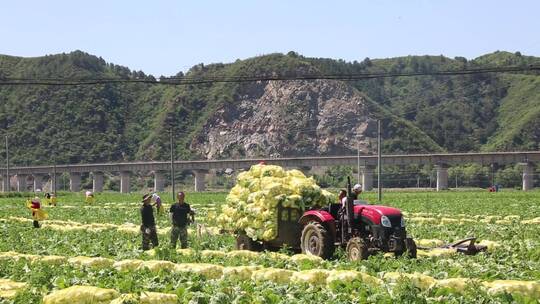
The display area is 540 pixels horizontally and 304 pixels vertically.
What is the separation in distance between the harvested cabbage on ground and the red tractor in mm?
260

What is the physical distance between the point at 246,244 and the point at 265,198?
150 cm

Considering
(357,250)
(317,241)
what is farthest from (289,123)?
(357,250)

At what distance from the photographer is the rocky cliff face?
18362 centimetres

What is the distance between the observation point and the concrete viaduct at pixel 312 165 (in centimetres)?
12338

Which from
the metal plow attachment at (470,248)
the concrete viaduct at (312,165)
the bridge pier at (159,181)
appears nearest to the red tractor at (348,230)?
the metal plow attachment at (470,248)

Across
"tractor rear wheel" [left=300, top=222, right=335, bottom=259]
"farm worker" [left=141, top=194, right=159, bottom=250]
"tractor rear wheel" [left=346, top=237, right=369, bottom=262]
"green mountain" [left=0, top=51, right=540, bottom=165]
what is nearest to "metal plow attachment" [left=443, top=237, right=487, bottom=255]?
"tractor rear wheel" [left=346, top=237, right=369, bottom=262]

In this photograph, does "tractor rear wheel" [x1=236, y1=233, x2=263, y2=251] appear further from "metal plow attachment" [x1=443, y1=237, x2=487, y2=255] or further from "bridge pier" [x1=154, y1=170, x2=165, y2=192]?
"bridge pier" [x1=154, y1=170, x2=165, y2=192]

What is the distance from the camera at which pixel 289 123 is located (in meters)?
190

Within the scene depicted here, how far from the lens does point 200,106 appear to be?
650 ft

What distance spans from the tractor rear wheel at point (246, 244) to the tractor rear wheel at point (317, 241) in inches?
64.2

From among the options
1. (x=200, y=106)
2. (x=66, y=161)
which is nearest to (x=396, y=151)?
(x=200, y=106)

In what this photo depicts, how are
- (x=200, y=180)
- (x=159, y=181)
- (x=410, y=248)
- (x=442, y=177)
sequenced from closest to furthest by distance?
(x=410, y=248)
(x=442, y=177)
(x=200, y=180)
(x=159, y=181)

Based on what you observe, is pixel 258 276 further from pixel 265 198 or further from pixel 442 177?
pixel 442 177

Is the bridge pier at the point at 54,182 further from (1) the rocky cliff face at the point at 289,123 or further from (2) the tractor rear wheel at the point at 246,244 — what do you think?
(2) the tractor rear wheel at the point at 246,244
